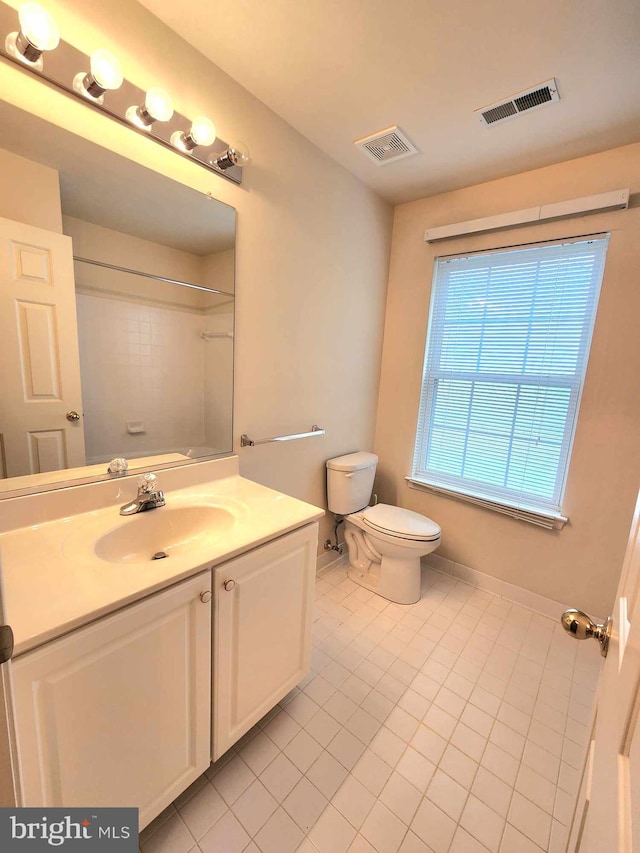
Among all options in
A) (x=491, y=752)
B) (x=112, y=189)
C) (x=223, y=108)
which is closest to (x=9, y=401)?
(x=112, y=189)

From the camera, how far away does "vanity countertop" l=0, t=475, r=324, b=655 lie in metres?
0.71

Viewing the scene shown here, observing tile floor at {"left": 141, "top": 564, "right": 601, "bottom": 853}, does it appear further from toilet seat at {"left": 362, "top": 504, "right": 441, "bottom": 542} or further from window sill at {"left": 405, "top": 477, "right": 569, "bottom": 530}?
window sill at {"left": 405, "top": 477, "right": 569, "bottom": 530}

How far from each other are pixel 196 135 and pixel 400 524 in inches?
78.6

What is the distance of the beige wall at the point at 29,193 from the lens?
0.95 meters

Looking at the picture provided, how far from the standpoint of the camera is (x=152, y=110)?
1.09 m

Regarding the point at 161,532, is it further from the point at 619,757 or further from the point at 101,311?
the point at 619,757

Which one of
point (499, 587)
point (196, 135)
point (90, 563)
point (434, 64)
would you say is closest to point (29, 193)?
point (196, 135)

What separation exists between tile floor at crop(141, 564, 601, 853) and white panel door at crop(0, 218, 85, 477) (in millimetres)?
1159

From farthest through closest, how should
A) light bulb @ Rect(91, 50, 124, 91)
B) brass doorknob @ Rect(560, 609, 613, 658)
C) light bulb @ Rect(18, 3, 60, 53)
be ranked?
1. light bulb @ Rect(91, 50, 124, 91)
2. light bulb @ Rect(18, 3, 60, 53)
3. brass doorknob @ Rect(560, 609, 613, 658)

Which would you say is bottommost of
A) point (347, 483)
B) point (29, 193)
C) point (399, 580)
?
point (399, 580)

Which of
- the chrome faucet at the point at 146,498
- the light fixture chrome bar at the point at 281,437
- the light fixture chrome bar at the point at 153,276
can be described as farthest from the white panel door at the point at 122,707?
the light fixture chrome bar at the point at 153,276

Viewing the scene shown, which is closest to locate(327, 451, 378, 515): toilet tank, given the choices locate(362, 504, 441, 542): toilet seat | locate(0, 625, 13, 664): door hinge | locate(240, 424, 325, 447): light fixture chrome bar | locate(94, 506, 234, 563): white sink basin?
locate(362, 504, 441, 542): toilet seat

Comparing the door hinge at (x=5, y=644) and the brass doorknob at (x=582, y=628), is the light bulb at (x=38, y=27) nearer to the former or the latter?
the door hinge at (x=5, y=644)

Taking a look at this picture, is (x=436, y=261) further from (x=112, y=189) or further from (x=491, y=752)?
(x=491, y=752)
